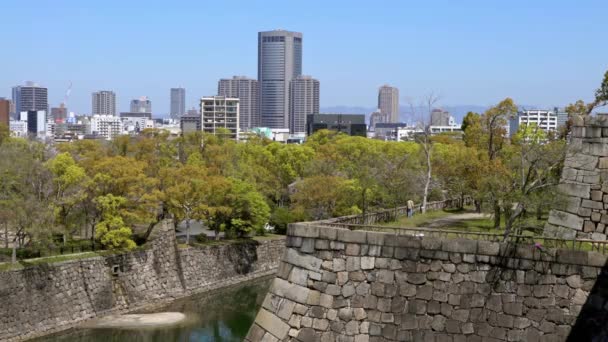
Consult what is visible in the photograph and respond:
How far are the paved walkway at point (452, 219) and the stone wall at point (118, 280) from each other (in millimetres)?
21607

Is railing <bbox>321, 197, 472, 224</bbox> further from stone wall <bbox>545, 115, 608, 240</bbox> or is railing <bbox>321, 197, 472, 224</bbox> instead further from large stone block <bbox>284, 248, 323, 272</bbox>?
stone wall <bbox>545, 115, 608, 240</bbox>

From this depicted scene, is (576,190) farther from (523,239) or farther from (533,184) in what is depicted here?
(533,184)

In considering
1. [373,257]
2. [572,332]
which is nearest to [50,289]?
[373,257]

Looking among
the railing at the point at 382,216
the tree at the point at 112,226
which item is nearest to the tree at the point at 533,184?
the railing at the point at 382,216

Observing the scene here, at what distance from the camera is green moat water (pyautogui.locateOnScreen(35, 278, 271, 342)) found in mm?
38250

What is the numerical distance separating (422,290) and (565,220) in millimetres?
3276

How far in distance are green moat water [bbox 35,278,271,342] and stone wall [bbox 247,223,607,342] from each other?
23.3 metres

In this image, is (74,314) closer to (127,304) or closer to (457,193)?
(127,304)

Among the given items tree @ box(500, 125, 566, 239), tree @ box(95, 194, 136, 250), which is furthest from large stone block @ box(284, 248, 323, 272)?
tree @ box(95, 194, 136, 250)

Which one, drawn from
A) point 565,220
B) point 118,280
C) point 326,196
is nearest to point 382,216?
point 565,220

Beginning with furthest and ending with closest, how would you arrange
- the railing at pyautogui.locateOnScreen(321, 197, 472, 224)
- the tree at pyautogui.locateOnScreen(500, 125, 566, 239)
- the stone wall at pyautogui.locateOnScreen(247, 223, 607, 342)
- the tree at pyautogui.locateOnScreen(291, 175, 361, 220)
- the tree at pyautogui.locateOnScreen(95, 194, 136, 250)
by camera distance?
the tree at pyautogui.locateOnScreen(291, 175, 361, 220)
the tree at pyautogui.locateOnScreen(95, 194, 136, 250)
the railing at pyautogui.locateOnScreen(321, 197, 472, 224)
the tree at pyautogui.locateOnScreen(500, 125, 566, 239)
the stone wall at pyautogui.locateOnScreen(247, 223, 607, 342)

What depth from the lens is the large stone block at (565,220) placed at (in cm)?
1568

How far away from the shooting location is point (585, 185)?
1566 centimetres

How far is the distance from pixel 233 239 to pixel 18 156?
14742 millimetres
